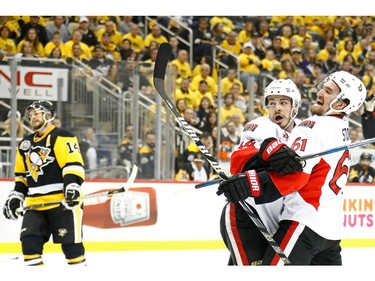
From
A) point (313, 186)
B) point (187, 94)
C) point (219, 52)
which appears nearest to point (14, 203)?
point (313, 186)

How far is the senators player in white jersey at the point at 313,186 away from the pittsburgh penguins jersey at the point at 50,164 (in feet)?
5.38

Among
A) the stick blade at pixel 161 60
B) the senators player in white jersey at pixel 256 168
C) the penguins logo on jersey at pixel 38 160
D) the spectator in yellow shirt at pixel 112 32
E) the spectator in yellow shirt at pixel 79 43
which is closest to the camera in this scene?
the senators player in white jersey at pixel 256 168

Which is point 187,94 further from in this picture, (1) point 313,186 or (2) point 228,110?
(1) point 313,186

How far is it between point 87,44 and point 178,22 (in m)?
Result: 1.27

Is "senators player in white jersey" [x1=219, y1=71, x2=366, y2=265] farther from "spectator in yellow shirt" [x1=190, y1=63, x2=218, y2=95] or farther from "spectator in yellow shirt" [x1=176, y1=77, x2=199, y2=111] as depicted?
"spectator in yellow shirt" [x1=190, y1=63, x2=218, y2=95]

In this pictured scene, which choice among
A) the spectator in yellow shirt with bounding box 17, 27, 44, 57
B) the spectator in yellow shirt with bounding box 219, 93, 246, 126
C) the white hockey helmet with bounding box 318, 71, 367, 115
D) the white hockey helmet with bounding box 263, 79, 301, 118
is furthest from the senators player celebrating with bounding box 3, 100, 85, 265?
the spectator in yellow shirt with bounding box 17, 27, 44, 57

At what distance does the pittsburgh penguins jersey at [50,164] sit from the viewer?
4176mm

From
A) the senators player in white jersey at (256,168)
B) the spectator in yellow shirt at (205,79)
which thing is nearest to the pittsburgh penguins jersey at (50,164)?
the senators player in white jersey at (256,168)

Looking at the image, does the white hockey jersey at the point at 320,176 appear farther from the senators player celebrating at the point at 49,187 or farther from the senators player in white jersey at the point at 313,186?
the senators player celebrating at the point at 49,187

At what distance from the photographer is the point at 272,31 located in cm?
908

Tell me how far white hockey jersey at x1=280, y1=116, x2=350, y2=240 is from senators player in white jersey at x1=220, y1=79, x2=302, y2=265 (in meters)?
0.11

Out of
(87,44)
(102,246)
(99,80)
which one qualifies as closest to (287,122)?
(102,246)

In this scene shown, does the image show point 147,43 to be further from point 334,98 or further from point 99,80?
point 334,98

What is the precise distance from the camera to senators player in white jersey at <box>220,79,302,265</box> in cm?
282
